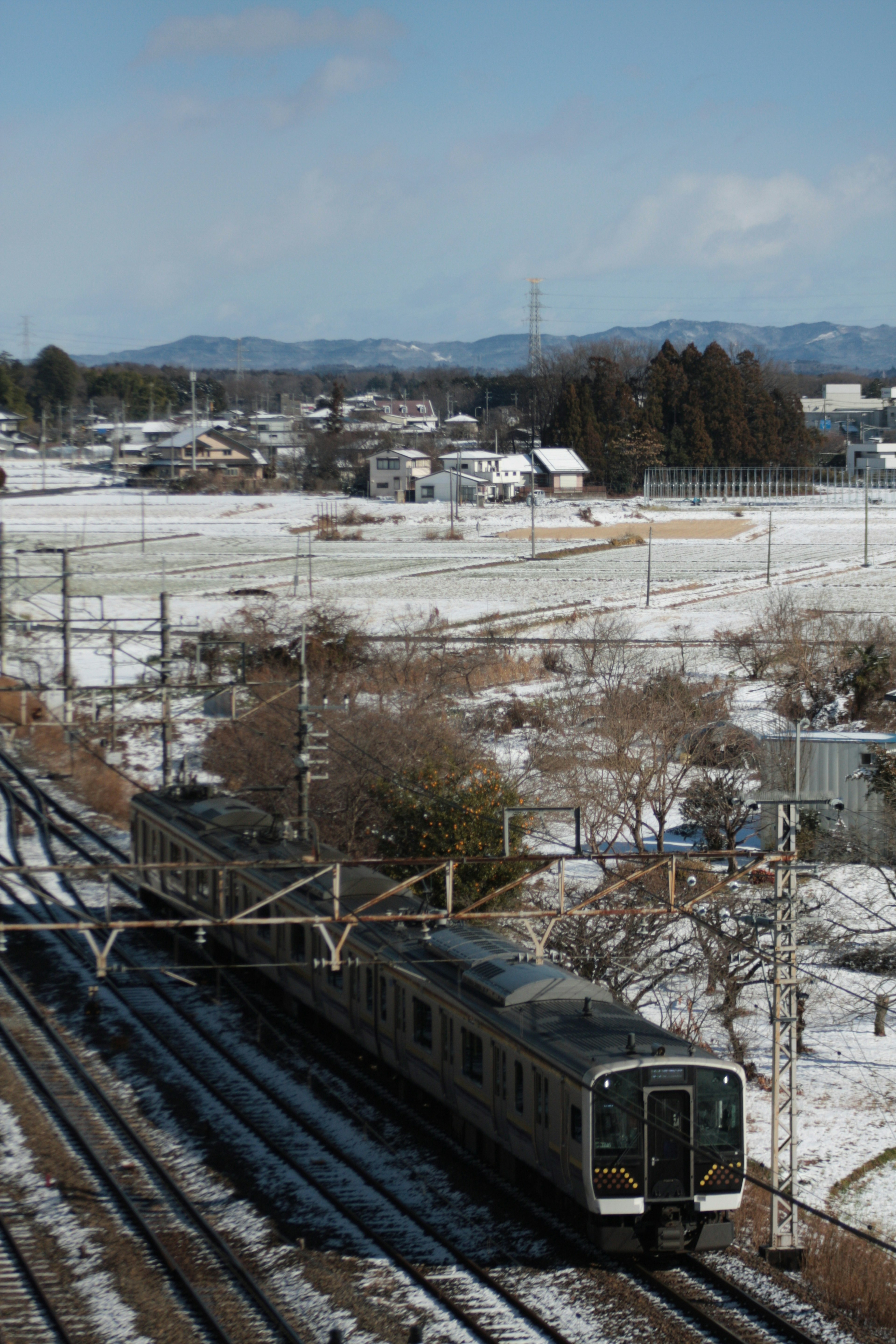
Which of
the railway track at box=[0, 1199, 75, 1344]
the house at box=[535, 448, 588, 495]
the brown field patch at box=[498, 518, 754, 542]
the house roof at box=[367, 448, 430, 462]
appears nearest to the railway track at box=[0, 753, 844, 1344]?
the railway track at box=[0, 1199, 75, 1344]

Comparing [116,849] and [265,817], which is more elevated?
[265,817]

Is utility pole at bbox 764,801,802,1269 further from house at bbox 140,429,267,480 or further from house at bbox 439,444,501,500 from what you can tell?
house at bbox 140,429,267,480

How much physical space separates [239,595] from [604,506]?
127 feet

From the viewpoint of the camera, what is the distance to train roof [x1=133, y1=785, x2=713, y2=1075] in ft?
32.3

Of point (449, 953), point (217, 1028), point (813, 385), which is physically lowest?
point (217, 1028)

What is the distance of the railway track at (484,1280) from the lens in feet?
28.9

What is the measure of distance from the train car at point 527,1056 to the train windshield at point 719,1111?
0.04ft

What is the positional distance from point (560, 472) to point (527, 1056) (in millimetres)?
74589

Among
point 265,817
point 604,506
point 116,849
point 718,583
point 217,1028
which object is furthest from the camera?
point 604,506

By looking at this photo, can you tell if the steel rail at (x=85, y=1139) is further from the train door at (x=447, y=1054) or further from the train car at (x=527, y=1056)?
the train door at (x=447, y=1054)

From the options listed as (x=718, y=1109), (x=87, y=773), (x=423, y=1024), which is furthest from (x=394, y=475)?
(x=718, y=1109)

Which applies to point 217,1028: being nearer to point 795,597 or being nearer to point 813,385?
point 795,597

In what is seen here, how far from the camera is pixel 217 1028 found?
48.6ft

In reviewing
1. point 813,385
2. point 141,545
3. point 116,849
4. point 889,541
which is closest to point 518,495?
point 889,541
